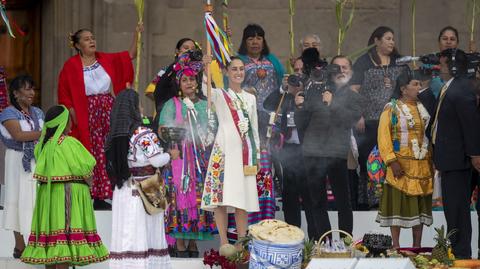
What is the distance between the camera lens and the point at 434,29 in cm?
2172

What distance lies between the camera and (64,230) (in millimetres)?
16812

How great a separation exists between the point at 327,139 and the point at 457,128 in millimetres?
1306

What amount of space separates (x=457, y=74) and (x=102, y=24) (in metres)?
5.46

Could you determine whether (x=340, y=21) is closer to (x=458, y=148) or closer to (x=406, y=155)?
(x=406, y=155)

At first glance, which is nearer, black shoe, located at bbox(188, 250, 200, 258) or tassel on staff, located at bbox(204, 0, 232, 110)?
black shoe, located at bbox(188, 250, 200, 258)

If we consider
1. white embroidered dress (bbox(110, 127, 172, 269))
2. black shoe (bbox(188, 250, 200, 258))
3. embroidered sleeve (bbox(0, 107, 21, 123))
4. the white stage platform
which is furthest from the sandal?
black shoe (bbox(188, 250, 200, 258))

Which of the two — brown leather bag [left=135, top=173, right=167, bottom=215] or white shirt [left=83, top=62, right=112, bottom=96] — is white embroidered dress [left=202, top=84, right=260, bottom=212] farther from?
white shirt [left=83, top=62, right=112, bottom=96]

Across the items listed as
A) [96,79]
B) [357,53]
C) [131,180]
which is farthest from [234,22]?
[131,180]

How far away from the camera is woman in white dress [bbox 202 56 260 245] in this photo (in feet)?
57.1

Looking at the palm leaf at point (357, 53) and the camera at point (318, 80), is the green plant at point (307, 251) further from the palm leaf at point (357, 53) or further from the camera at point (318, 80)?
the palm leaf at point (357, 53)

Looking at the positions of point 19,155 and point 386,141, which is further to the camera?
point 19,155

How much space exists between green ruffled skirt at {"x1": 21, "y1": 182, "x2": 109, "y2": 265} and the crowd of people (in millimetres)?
13

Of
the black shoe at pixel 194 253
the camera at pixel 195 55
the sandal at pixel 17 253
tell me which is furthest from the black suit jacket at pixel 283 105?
the sandal at pixel 17 253

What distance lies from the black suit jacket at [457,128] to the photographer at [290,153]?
1401 millimetres
